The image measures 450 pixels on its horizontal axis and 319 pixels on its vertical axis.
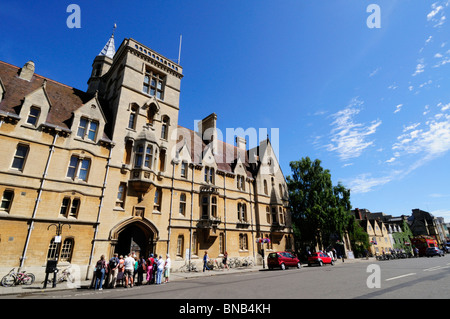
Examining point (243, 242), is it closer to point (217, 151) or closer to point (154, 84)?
point (217, 151)

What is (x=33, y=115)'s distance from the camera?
Answer: 16.5 meters

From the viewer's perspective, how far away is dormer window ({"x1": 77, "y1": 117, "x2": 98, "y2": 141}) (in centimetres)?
1848

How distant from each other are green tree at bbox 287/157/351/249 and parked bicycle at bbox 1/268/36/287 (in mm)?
30749

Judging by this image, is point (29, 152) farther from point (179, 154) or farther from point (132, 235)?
point (179, 154)

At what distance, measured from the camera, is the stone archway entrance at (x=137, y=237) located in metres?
18.9

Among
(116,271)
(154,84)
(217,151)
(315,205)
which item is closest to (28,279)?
(116,271)

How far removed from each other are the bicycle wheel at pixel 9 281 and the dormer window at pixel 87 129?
34.0ft

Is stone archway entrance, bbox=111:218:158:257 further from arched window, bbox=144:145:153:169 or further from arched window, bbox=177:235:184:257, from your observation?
arched window, bbox=144:145:153:169

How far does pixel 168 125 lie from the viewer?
79.9ft

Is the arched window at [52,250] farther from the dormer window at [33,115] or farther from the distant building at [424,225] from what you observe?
the distant building at [424,225]

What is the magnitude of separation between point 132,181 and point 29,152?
23.9 ft
